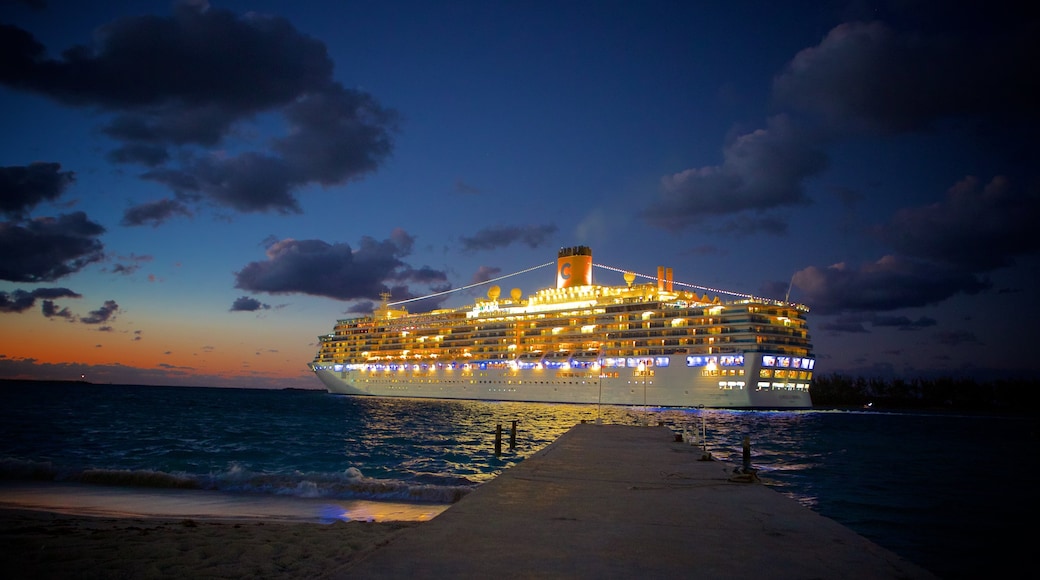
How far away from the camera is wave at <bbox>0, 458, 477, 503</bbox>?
1548 cm

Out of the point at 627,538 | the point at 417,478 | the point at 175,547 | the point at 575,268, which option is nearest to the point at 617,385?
the point at 575,268

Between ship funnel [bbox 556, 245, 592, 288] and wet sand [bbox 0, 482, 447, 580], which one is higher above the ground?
ship funnel [bbox 556, 245, 592, 288]

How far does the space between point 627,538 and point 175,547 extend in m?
6.32

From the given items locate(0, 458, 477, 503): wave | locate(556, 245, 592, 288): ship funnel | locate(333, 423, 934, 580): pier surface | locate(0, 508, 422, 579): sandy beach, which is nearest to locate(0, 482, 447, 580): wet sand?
locate(0, 508, 422, 579): sandy beach

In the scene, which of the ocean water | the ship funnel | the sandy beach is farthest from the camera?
the ship funnel

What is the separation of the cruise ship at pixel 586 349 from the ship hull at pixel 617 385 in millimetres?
142

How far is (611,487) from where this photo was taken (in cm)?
1068

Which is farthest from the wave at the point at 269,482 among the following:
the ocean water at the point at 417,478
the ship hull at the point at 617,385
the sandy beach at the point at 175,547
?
the ship hull at the point at 617,385

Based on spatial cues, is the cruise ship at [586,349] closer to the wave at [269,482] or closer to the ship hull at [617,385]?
the ship hull at [617,385]

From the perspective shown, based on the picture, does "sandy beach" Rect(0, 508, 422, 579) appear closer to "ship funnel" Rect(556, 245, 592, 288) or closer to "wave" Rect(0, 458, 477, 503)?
"wave" Rect(0, 458, 477, 503)

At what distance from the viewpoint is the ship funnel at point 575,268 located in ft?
323

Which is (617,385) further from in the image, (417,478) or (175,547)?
(175,547)

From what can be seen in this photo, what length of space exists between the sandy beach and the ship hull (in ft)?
177

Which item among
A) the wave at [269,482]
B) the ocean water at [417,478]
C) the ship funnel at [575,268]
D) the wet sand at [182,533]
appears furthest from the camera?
the ship funnel at [575,268]
